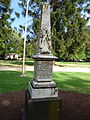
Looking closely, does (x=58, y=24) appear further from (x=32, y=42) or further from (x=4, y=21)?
(x=4, y=21)

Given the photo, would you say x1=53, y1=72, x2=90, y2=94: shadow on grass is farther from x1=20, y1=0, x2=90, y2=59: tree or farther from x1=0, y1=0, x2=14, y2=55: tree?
x1=0, y1=0, x2=14, y2=55: tree

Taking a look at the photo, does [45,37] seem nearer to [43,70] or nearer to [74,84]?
[43,70]

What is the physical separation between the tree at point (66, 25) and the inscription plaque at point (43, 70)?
16572 millimetres

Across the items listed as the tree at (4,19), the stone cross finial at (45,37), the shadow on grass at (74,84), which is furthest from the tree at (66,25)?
the stone cross finial at (45,37)

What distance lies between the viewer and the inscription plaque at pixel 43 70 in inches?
157

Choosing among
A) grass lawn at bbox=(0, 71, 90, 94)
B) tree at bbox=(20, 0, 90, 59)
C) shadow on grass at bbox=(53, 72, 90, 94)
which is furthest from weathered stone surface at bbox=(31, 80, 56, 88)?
tree at bbox=(20, 0, 90, 59)

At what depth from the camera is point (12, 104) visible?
5031mm

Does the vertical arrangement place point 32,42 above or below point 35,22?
below

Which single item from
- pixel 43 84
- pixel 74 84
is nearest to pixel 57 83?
pixel 74 84

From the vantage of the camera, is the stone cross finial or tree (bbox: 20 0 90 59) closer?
the stone cross finial

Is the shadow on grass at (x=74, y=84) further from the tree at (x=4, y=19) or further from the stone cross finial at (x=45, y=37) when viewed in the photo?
the tree at (x=4, y=19)

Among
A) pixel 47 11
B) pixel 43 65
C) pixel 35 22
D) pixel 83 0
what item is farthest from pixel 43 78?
pixel 83 0

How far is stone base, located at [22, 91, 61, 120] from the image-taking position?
11.8 feet

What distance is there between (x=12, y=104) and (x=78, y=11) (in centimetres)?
1980
